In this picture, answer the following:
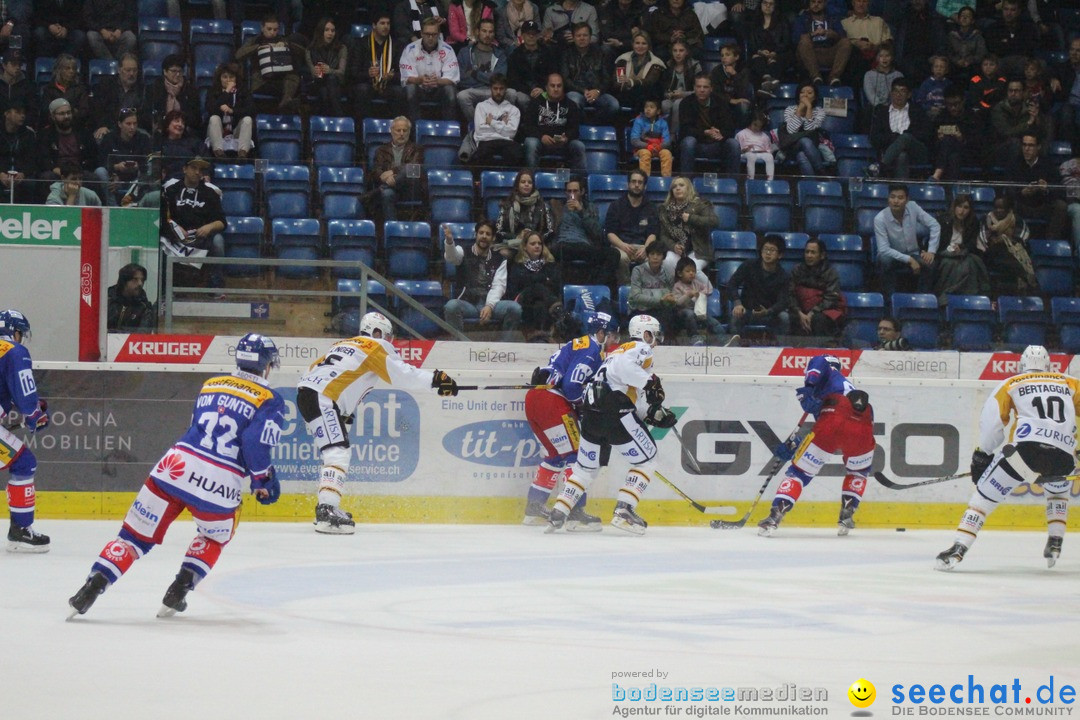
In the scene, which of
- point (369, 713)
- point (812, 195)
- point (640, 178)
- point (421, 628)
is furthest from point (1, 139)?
point (369, 713)

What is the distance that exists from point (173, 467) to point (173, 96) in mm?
Result: 7403

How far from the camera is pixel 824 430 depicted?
10297 mm

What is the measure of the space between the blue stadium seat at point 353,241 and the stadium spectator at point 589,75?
3.68m

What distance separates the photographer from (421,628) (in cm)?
618

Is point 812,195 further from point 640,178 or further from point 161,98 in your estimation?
point 161,98

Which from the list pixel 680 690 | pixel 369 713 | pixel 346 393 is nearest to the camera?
pixel 369 713

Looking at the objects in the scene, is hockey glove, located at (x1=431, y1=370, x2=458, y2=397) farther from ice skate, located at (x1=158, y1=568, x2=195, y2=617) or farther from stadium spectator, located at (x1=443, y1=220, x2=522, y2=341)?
ice skate, located at (x1=158, y1=568, x2=195, y2=617)

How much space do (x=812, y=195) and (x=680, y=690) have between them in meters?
7.82

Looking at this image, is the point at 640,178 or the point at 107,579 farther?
the point at 640,178

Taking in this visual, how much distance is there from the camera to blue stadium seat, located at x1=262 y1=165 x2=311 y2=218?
1115 centimetres

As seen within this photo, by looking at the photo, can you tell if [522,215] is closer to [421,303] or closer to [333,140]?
[421,303]

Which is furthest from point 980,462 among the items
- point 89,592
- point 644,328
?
point 89,592

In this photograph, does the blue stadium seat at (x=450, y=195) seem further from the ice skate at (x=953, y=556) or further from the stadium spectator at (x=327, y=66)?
the ice skate at (x=953, y=556)

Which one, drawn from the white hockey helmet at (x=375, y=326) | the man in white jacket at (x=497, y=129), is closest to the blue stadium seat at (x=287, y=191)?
the white hockey helmet at (x=375, y=326)
